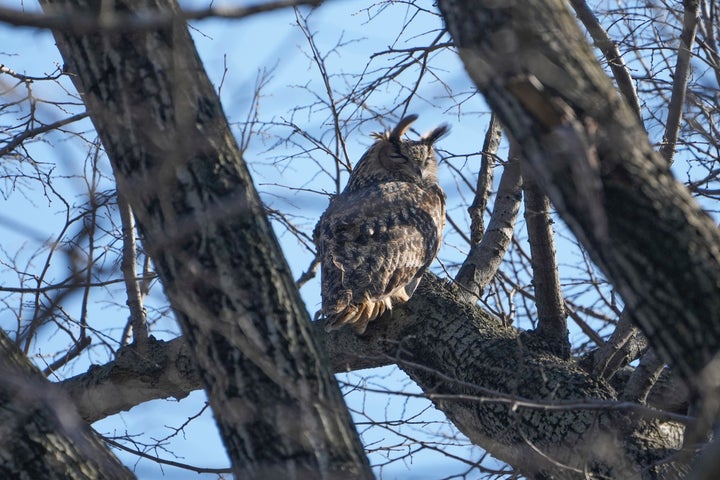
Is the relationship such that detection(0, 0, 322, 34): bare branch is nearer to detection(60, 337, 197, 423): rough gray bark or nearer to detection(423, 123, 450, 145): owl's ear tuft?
detection(60, 337, 197, 423): rough gray bark

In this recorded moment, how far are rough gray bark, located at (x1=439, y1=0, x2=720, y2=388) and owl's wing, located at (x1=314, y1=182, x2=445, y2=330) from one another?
2.57m

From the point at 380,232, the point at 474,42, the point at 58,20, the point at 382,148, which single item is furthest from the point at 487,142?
the point at 58,20

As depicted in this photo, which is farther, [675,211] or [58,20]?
[675,211]

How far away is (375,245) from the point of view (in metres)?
5.32

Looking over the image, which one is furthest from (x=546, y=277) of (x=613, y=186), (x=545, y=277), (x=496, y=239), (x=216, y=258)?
(x=216, y=258)

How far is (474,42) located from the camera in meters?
2.24

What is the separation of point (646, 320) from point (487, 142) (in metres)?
3.25

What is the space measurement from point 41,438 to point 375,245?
3154 mm

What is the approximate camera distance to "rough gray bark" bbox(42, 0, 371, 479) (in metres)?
2.20

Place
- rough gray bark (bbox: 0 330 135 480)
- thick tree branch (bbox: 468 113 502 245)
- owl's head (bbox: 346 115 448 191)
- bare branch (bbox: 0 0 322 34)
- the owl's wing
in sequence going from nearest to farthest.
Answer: bare branch (bbox: 0 0 322 34), rough gray bark (bbox: 0 330 135 480), the owl's wing, thick tree branch (bbox: 468 113 502 245), owl's head (bbox: 346 115 448 191)

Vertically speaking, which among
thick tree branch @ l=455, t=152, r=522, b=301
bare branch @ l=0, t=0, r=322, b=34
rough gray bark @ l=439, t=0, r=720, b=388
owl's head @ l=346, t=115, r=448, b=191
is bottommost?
rough gray bark @ l=439, t=0, r=720, b=388

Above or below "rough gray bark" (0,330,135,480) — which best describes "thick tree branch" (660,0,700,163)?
above

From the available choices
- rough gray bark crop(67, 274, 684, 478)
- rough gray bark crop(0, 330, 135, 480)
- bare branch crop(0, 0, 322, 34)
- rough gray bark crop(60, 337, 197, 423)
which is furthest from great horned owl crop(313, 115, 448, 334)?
bare branch crop(0, 0, 322, 34)

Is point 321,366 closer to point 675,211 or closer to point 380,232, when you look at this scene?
point 675,211
